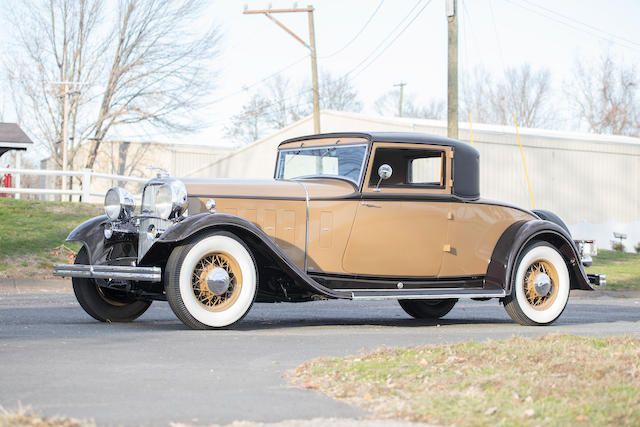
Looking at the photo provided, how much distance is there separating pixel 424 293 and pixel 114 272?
3.04 metres

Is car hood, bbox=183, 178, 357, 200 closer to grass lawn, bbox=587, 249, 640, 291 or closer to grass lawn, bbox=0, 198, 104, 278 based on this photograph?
grass lawn, bbox=0, 198, 104, 278

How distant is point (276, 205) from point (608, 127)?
175 feet

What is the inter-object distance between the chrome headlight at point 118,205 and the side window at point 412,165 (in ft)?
8.18

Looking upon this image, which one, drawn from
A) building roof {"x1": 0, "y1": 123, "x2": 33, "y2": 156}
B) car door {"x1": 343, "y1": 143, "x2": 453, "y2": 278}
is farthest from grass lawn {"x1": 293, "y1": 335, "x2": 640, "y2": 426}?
building roof {"x1": 0, "y1": 123, "x2": 33, "y2": 156}

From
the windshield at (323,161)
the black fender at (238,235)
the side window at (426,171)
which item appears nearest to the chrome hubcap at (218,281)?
the black fender at (238,235)

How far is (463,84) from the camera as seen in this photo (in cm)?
6500

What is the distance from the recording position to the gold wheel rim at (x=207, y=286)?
7.18 metres

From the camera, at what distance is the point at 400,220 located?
27.0 feet

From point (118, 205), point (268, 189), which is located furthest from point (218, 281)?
point (118, 205)

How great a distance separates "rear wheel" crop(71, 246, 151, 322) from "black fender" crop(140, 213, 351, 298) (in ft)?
2.95

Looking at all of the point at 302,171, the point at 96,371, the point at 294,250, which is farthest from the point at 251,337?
the point at 302,171

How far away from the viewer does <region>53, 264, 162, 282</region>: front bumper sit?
695cm

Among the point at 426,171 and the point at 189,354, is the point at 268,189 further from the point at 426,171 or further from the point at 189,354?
the point at 189,354

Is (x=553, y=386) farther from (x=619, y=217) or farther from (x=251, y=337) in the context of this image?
(x=619, y=217)
